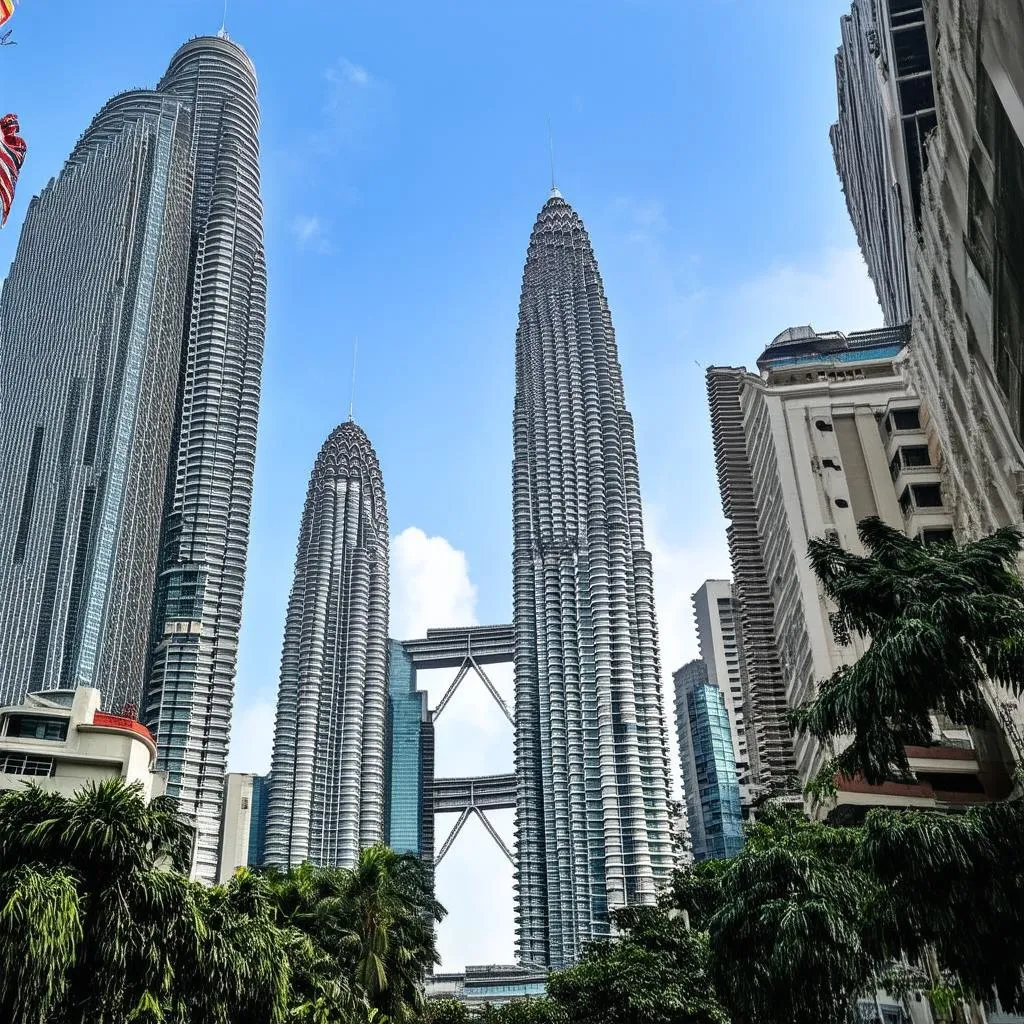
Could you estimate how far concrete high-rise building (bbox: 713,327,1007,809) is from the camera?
89.8 metres

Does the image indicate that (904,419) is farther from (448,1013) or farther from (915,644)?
(915,644)

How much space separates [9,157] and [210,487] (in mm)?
127374

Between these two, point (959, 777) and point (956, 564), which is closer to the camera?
point (956, 564)

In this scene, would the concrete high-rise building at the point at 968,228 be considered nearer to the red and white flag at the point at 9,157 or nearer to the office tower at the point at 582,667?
the red and white flag at the point at 9,157

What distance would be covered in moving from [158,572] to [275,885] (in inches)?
5129

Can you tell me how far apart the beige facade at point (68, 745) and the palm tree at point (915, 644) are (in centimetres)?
6971

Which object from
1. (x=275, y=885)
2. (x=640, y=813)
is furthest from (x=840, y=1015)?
(x=640, y=813)

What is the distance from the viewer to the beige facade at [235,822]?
159m

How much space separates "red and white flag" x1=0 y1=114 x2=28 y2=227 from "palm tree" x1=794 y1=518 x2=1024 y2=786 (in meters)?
38.5

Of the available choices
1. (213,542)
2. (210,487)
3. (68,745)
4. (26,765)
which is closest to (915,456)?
(68,745)

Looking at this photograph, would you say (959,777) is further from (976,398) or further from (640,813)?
(640,813)

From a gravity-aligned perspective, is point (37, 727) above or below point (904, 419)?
below

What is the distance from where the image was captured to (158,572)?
16775cm

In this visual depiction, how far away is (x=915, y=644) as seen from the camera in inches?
862
